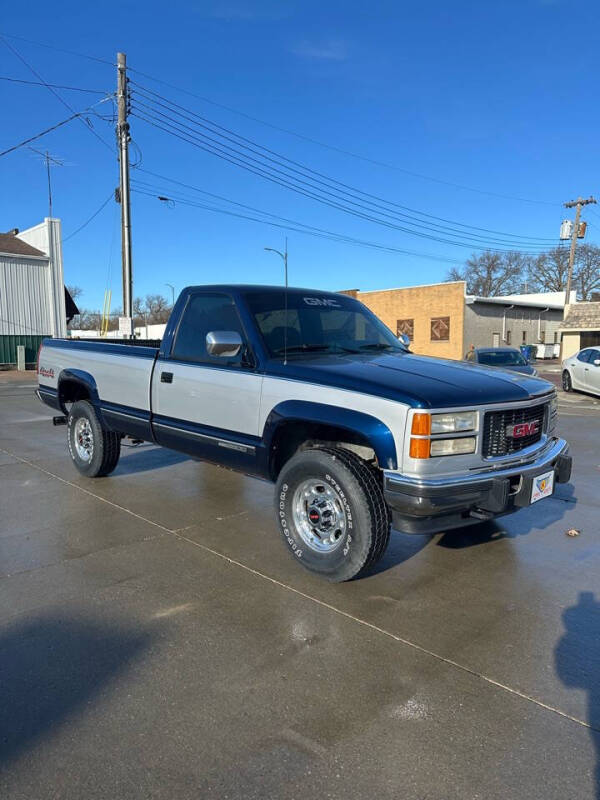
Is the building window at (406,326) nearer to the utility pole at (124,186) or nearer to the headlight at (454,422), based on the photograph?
the utility pole at (124,186)

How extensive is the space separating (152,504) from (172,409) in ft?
3.92

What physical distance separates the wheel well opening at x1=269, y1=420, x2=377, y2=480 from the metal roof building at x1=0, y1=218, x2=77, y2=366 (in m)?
27.3

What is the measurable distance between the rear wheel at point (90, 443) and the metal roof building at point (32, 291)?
24041mm

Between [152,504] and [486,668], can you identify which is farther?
[152,504]

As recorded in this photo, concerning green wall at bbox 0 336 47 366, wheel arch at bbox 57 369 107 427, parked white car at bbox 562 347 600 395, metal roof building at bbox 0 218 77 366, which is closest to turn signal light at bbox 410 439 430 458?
wheel arch at bbox 57 369 107 427

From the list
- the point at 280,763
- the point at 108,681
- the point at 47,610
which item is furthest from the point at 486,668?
the point at 47,610

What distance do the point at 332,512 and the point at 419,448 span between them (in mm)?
851

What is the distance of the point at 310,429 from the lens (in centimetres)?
414

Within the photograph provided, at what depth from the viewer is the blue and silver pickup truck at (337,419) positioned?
11.4ft

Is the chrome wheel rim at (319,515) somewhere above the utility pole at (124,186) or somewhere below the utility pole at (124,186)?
below

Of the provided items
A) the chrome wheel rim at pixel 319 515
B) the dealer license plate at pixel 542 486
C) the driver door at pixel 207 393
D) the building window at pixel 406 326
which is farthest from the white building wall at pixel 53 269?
the dealer license plate at pixel 542 486

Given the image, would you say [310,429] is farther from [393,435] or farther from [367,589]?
[367,589]

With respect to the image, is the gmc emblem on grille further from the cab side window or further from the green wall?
the green wall

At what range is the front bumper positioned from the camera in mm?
3371
